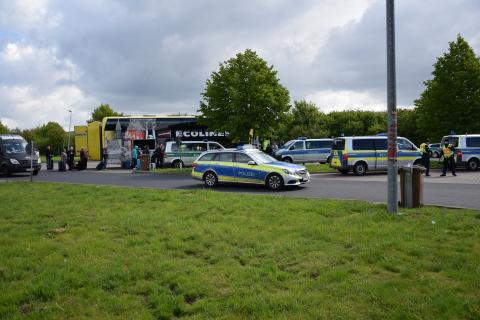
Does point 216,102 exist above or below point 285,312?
above

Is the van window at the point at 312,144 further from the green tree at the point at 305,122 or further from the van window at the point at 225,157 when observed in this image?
the green tree at the point at 305,122

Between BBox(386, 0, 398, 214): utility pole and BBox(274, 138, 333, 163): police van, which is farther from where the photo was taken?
BBox(274, 138, 333, 163): police van

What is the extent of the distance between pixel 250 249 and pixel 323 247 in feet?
3.59

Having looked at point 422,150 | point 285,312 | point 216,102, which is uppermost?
point 216,102

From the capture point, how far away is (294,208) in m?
10.3

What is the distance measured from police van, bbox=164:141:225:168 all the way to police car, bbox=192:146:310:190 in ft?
45.7

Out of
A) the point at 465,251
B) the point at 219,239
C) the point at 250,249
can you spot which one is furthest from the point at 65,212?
the point at 465,251

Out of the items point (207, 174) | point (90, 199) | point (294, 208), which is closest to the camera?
point (294, 208)

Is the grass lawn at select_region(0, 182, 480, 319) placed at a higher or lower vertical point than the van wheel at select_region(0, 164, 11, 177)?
lower

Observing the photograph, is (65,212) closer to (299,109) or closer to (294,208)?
(294,208)

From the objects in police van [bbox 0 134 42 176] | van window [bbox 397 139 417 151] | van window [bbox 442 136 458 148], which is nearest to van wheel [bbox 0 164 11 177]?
police van [bbox 0 134 42 176]

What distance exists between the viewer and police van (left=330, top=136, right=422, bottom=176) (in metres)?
22.6

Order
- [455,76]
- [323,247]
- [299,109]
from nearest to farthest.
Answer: [323,247] → [455,76] → [299,109]

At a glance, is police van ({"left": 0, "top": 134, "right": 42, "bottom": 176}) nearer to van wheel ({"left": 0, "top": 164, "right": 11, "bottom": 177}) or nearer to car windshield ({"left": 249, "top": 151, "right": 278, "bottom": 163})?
van wheel ({"left": 0, "top": 164, "right": 11, "bottom": 177})
